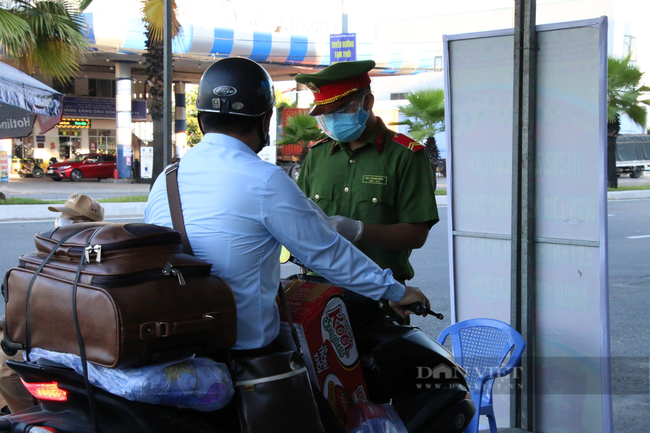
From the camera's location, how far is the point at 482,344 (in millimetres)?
3416

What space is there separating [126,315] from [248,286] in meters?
0.43

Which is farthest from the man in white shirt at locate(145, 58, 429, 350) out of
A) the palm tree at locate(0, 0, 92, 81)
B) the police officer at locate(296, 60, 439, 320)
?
the palm tree at locate(0, 0, 92, 81)

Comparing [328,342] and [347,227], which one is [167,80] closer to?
[347,227]

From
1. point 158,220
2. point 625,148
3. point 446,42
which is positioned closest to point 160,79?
point 446,42

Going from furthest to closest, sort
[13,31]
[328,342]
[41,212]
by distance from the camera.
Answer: [41,212]
[13,31]
[328,342]

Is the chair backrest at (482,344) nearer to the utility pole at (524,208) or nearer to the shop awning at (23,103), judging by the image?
the utility pole at (524,208)

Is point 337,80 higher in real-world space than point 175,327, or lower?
higher

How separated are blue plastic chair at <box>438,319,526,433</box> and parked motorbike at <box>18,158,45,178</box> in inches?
1228

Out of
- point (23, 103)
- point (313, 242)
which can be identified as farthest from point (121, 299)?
point (23, 103)

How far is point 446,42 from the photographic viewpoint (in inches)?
148

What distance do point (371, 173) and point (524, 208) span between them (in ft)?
3.16

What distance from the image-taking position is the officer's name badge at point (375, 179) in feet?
9.68

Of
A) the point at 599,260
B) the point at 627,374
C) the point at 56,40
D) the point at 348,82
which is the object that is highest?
the point at 56,40

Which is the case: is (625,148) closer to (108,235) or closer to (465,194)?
(465,194)
